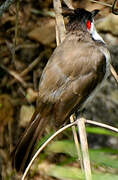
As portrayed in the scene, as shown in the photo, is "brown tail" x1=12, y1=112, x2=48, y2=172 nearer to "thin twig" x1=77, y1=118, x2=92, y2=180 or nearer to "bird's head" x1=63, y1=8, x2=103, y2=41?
"thin twig" x1=77, y1=118, x2=92, y2=180

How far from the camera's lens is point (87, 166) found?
170 cm

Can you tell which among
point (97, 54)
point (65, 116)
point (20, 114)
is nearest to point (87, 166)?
point (65, 116)

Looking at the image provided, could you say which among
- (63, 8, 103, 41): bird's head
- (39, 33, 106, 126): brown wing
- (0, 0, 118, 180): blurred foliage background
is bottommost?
(0, 0, 118, 180): blurred foliage background

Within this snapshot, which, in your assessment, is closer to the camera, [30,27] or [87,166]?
[87,166]

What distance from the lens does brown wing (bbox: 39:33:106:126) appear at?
274 centimetres

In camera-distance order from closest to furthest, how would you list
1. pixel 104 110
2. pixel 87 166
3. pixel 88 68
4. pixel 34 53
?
pixel 87 166 < pixel 88 68 < pixel 104 110 < pixel 34 53

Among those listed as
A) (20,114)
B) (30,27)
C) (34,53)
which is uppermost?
(30,27)

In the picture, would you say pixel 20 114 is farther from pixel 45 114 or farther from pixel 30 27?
pixel 45 114

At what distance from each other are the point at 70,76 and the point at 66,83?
0.06m

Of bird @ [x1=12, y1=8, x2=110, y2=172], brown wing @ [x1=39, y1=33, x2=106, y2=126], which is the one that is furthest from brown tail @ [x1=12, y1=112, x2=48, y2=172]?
brown wing @ [x1=39, y1=33, x2=106, y2=126]

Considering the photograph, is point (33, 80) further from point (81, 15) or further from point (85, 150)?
point (85, 150)

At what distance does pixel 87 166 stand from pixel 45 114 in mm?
1078

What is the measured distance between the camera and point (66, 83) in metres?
2.75

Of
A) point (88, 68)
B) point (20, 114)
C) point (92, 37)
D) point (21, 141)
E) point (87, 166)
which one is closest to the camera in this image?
point (87, 166)
